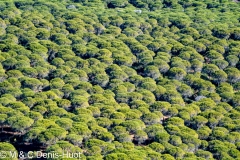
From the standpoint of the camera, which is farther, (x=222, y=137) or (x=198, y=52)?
(x=198, y=52)

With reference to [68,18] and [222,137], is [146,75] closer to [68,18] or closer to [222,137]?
[222,137]

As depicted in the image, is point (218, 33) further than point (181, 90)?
Yes

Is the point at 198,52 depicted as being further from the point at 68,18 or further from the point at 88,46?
the point at 68,18

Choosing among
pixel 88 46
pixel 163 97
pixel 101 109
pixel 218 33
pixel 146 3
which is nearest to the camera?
pixel 101 109

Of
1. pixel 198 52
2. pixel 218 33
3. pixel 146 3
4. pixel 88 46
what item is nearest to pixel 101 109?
pixel 88 46

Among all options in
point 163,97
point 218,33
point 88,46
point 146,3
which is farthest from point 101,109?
point 146,3

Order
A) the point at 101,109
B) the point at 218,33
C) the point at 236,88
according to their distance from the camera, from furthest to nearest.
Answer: the point at 218,33, the point at 236,88, the point at 101,109
